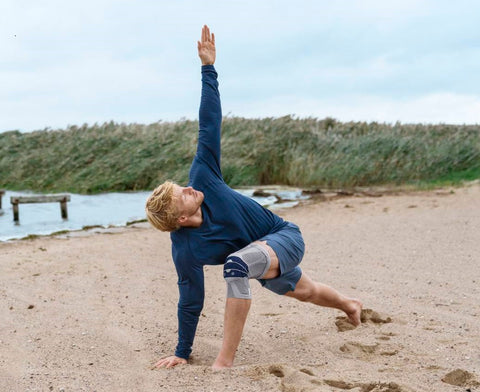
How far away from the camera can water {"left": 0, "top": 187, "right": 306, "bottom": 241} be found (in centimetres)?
1089

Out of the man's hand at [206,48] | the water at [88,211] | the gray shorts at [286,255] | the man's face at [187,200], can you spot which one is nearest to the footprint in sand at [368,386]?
the gray shorts at [286,255]

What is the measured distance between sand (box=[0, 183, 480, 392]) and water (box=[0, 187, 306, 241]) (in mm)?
2007

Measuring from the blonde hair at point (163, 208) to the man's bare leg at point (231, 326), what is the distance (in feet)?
1.80

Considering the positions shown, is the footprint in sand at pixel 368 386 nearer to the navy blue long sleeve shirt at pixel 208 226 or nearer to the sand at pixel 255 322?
the sand at pixel 255 322

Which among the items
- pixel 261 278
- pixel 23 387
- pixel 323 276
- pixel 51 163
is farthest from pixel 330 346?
pixel 51 163

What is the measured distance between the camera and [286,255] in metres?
3.69

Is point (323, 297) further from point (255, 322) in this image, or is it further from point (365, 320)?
point (255, 322)

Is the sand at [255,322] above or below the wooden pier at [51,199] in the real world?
below

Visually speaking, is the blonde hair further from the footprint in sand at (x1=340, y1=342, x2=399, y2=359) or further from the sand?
the footprint in sand at (x1=340, y1=342, x2=399, y2=359)

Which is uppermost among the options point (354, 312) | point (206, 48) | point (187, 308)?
point (206, 48)

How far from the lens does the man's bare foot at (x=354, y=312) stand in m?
4.53

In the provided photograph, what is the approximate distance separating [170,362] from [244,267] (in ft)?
2.64

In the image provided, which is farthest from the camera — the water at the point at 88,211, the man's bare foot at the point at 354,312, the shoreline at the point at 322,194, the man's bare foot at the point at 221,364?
the water at the point at 88,211

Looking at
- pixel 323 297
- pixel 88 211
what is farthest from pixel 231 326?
pixel 88 211
